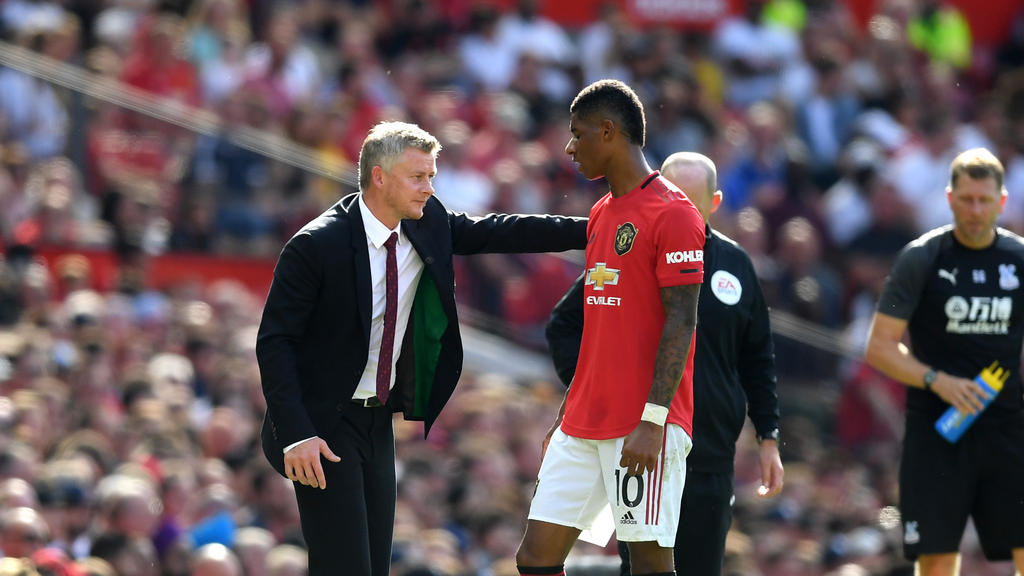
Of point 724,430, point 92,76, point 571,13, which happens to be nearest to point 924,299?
point 724,430

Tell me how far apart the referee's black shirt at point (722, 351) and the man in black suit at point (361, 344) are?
0.54 m

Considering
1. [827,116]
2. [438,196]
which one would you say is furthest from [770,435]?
[827,116]

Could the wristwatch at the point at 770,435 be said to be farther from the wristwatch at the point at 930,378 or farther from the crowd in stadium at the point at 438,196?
the crowd in stadium at the point at 438,196

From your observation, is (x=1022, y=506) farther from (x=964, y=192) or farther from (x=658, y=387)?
(x=658, y=387)

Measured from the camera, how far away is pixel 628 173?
582cm

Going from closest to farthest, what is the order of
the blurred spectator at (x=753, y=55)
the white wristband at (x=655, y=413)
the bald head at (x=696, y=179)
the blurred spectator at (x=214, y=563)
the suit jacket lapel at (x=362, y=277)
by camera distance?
the white wristband at (x=655, y=413)
the suit jacket lapel at (x=362, y=277)
the bald head at (x=696, y=179)
the blurred spectator at (x=214, y=563)
the blurred spectator at (x=753, y=55)

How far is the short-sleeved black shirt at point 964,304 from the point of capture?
751 centimetres

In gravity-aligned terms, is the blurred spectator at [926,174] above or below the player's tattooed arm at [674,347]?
above

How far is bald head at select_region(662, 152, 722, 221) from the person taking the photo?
6711mm

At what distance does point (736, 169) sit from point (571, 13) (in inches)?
147

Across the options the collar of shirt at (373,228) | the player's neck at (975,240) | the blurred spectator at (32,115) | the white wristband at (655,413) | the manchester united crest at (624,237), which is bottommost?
the white wristband at (655,413)

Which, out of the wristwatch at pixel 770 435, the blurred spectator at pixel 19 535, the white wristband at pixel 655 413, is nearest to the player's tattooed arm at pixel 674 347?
the white wristband at pixel 655 413

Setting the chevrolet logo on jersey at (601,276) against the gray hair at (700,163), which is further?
the gray hair at (700,163)

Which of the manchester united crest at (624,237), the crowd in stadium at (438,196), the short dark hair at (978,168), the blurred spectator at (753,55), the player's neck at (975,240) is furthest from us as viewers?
the blurred spectator at (753,55)
